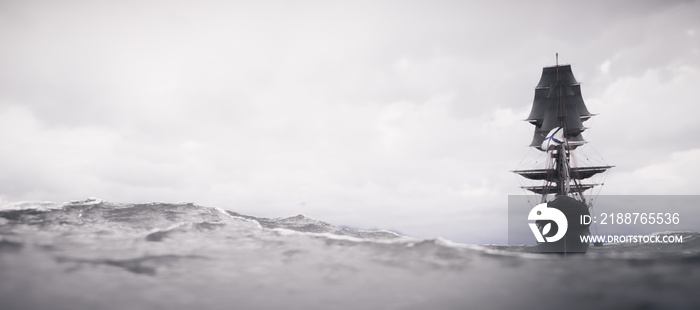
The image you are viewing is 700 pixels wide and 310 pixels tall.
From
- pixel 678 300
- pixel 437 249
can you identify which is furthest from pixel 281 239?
pixel 678 300


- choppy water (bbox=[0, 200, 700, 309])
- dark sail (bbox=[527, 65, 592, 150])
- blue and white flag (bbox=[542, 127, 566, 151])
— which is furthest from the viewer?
dark sail (bbox=[527, 65, 592, 150])

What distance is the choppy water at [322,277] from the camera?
10188 mm

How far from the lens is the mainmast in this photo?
5703 cm

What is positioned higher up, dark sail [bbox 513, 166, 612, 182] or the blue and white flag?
the blue and white flag

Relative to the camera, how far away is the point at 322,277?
11.4m

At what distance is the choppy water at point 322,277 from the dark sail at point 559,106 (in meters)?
53.4

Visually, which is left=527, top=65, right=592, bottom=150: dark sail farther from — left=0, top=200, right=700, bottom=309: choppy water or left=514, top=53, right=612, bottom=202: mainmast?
left=0, top=200, right=700, bottom=309: choppy water

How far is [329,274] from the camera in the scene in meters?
11.5

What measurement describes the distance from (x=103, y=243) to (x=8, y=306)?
114 inches

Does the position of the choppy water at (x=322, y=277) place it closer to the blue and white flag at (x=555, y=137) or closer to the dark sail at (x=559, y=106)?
the blue and white flag at (x=555, y=137)

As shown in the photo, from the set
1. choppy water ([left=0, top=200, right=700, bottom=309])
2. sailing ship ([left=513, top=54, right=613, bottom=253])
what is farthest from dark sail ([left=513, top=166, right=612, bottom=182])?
choppy water ([left=0, top=200, right=700, bottom=309])

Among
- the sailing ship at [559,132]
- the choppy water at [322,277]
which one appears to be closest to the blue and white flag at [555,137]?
the sailing ship at [559,132]

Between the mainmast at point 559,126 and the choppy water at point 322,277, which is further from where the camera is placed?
the mainmast at point 559,126

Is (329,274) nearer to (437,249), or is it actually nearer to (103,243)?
(437,249)
